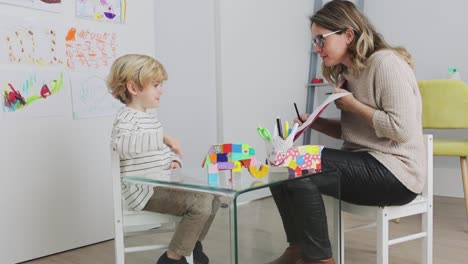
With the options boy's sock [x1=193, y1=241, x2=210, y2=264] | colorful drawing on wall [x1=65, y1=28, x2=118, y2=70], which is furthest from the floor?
colorful drawing on wall [x1=65, y1=28, x2=118, y2=70]

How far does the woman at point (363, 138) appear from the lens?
1.37 metres

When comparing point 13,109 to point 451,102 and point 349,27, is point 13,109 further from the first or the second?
point 451,102

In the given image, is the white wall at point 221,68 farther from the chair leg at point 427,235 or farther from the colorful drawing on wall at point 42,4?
the chair leg at point 427,235

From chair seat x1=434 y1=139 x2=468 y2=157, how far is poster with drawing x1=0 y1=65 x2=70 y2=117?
1700mm

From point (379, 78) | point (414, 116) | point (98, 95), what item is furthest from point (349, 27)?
point (98, 95)

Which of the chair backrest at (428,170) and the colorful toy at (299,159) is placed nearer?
the colorful toy at (299,159)

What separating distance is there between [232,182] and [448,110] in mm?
1605

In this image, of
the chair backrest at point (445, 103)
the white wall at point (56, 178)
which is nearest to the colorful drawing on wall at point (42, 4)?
the white wall at point (56, 178)

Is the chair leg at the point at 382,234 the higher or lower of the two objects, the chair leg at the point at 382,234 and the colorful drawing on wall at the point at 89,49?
the lower

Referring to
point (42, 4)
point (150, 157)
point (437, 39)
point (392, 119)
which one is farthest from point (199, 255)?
point (437, 39)

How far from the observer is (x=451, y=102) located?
2303 mm

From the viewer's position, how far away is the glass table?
3.34 feet

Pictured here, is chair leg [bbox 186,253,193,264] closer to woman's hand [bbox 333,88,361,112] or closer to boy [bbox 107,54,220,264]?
boy [bbox 107,54,220,264]

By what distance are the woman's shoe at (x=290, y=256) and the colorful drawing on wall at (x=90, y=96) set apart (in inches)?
41.2
